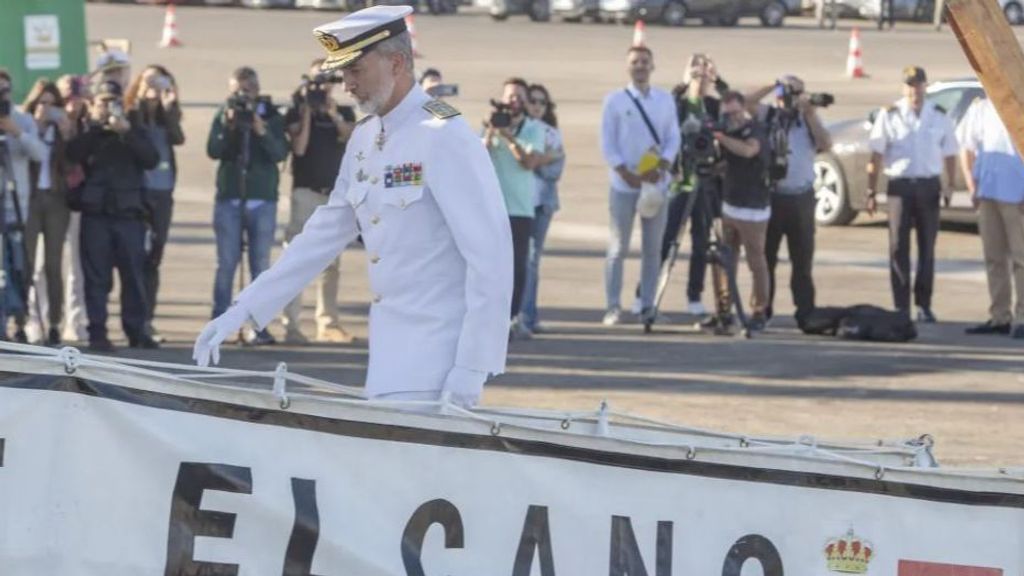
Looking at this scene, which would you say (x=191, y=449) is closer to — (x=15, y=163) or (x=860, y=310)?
(x=15, y=163)

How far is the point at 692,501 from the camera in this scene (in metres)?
5.21

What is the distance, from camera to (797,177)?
49.1 feet

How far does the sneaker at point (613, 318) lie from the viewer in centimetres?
1497

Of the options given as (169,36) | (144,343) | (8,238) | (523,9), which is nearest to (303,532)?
(8,238)

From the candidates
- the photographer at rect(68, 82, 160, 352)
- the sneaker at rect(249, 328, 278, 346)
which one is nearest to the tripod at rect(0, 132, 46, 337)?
the photographer at rect(68, 82, 160, 352)

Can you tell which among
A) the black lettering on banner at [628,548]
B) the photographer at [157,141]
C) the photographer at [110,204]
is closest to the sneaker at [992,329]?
the photographer at [157,141]

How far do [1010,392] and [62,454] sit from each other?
8.62 metres

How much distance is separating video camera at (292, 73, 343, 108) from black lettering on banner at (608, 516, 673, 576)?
8887mm

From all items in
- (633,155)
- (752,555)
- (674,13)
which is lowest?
(752,555)

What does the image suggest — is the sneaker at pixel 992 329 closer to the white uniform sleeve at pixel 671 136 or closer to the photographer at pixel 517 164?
the white uniform sleeve at pixel 671 136

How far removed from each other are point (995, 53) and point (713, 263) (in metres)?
9.86

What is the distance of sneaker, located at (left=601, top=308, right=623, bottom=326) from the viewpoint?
14969 mm

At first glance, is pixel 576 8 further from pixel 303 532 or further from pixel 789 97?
pixel 303 532

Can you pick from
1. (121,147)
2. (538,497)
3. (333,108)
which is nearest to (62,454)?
(538,497)
